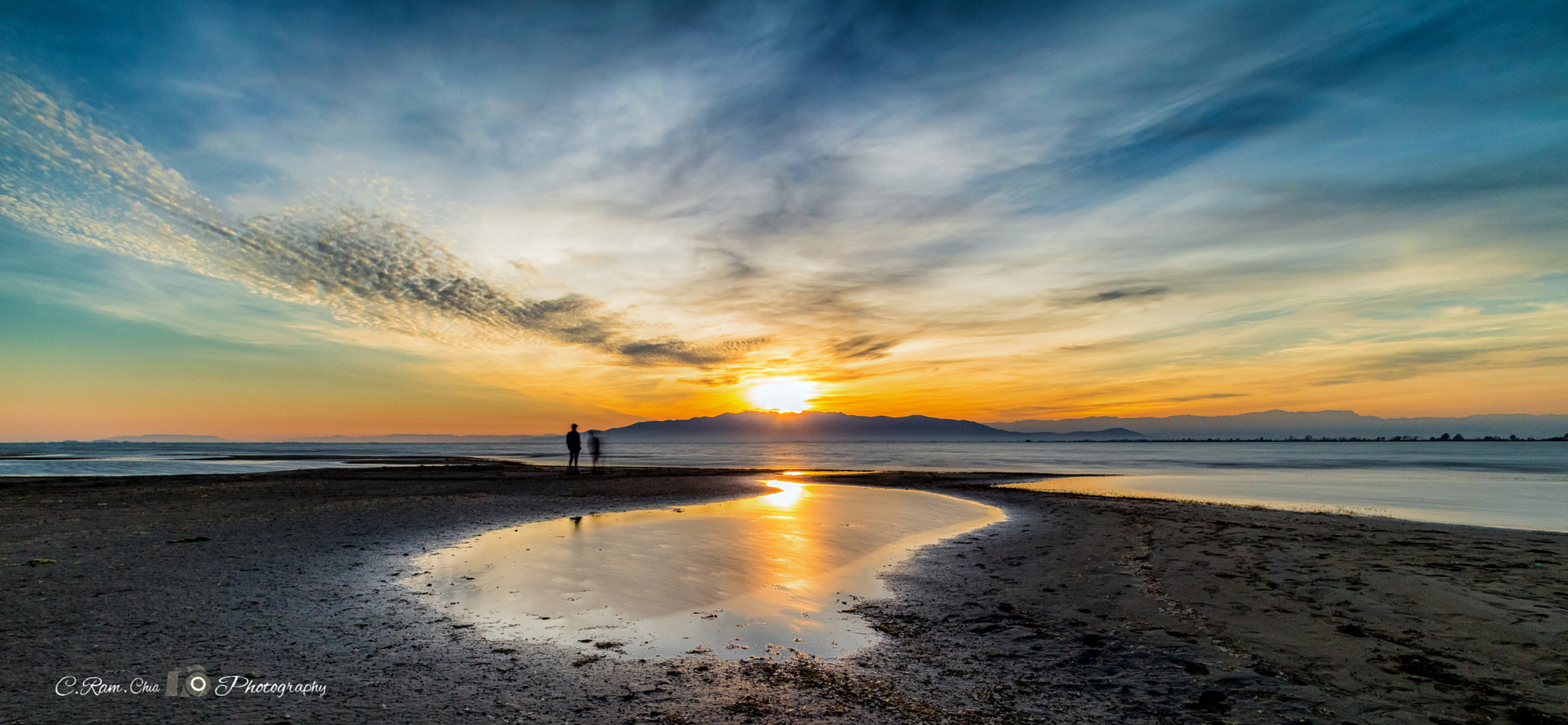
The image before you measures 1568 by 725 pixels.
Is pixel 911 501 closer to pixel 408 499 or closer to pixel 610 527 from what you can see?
pixel 610 527

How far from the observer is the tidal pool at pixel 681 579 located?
7727 mm

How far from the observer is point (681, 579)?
11.0 metres

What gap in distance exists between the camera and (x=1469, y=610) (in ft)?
27.8

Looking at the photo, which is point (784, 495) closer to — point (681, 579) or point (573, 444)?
point (573, 444)

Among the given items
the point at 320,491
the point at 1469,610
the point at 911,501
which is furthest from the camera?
the point at 911,501

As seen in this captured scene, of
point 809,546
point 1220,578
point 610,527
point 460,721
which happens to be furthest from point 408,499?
point 1220,578

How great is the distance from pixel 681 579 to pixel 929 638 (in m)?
4.93

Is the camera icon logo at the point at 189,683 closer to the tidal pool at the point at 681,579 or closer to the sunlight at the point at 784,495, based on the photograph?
the tidal pool at the point at 681,579

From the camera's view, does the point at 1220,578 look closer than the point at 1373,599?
No

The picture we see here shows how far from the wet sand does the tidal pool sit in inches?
20.4

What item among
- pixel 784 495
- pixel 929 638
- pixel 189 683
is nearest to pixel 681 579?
pixel 929 638

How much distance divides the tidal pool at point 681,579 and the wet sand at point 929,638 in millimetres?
517

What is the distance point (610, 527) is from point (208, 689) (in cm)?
1139

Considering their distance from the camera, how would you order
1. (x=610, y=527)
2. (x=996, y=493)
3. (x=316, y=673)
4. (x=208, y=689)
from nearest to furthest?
(x=208, y=689) → (x=316, y=673) → (x=610, y=527) → (x=996, y=493)
